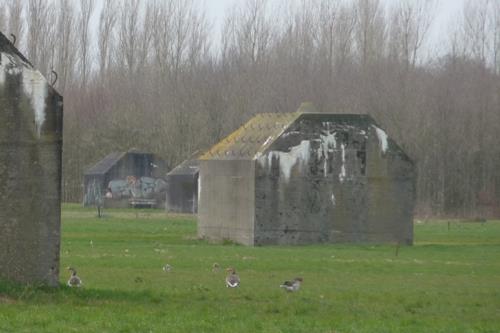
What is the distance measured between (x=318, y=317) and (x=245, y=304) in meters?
2.03

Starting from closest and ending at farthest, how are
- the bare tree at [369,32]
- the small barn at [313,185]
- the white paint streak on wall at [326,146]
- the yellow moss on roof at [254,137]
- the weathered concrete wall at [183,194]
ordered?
1. the small barn at [313,185]
2. the white paint streak on wall at [326,146]
3. the yellow moss on roof at [254,137]
4. the weathered concrete wall at [183,194]
5. the bare tree at [369,32]

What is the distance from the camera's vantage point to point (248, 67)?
108312 mm

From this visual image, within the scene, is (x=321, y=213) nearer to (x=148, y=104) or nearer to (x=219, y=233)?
(x=219, y=233)

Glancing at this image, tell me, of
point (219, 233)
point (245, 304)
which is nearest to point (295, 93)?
point (219, 233)

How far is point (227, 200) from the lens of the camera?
45.8 m

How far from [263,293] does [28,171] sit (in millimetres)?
4774

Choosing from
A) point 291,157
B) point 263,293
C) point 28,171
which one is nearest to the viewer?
point 28,171

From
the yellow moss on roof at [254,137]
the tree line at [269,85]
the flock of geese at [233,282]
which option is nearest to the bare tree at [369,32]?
the tree line at [269,85]

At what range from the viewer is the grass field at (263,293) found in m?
16.7

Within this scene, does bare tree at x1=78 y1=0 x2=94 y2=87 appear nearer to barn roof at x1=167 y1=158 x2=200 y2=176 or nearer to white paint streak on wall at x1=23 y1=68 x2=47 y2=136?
barn roof at x1=167 y1=158 x2=200 y2=176

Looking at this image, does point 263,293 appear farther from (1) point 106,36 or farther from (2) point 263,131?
(1) point 106,36

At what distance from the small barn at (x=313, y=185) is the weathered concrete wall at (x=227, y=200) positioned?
4 cm

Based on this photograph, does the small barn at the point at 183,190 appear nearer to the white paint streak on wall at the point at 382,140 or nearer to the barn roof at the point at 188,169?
the barn roof at the point at 188,169

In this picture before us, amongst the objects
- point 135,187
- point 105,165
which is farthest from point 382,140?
point 105,165
